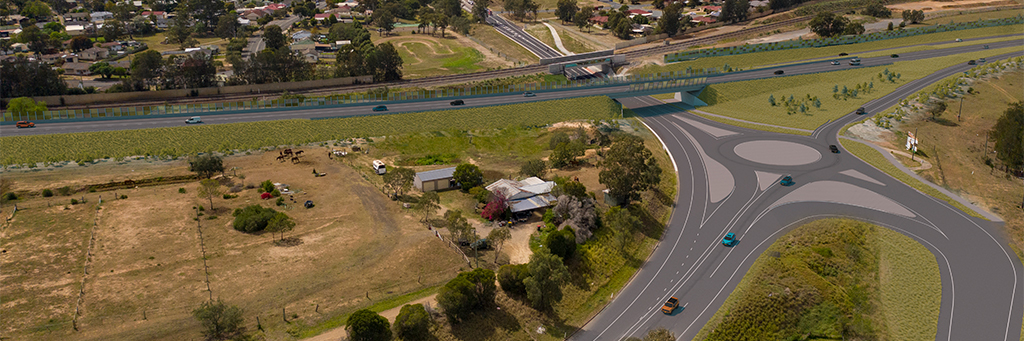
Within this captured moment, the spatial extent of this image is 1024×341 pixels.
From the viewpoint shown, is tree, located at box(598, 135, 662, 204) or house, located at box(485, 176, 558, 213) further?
house, located at box(485, 176, 558, 213)

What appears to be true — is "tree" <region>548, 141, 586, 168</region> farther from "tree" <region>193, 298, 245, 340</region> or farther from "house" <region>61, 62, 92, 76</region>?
"house" <region>61, 62, 92, 76</region>

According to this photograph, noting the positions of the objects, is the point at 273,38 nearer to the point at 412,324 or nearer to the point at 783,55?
the point at 783,55

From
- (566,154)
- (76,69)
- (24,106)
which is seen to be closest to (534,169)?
(566,154)

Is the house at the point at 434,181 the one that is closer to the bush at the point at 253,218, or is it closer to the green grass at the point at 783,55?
the bush at the point at 253,218

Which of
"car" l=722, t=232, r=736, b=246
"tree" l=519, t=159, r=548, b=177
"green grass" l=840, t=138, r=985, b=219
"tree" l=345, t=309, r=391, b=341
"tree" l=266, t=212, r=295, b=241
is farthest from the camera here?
"tree" l=519, t=159, r=548, b=177

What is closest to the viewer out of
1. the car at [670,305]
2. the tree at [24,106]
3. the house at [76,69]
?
the car at [670,305]

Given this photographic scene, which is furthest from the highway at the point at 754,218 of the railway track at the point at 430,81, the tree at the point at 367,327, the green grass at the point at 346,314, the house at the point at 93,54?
the house at the point at 93,54

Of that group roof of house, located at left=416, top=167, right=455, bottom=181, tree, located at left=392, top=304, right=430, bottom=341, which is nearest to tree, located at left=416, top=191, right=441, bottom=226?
roof of house, located at left=416, top=167, right=455, bottom=181
